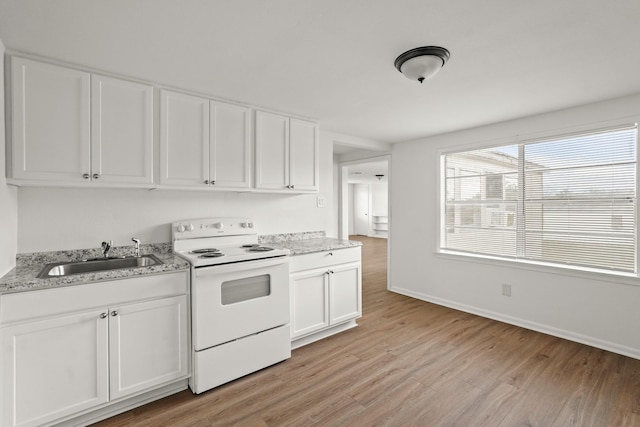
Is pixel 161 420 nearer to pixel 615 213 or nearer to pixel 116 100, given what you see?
pixel 116 100

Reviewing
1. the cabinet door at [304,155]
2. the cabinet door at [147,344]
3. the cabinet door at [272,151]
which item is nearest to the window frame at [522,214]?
the cabinet door at [304,155]

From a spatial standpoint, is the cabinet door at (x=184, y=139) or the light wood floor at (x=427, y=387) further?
the cabinet door at (x=184, y=139)

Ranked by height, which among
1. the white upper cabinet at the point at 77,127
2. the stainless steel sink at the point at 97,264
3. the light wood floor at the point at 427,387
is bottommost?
the light wood floor at the point at 427,387

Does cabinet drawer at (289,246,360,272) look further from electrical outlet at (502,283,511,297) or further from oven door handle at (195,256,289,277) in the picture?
electrical outlet at (502,283,511,297)

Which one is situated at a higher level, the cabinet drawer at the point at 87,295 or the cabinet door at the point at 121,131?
the cabinet door at the point at 121,131

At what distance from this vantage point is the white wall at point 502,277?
9.20 feet

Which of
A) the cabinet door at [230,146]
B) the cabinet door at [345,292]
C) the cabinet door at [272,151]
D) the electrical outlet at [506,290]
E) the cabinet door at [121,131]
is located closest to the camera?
the cabinet door at [121,131]

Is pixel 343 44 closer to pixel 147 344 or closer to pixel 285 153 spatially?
pixel 285 153

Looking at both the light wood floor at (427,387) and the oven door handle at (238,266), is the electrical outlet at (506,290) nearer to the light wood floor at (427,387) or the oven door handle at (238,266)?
the light wood floor at (427,387)

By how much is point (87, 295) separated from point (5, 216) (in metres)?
0.70

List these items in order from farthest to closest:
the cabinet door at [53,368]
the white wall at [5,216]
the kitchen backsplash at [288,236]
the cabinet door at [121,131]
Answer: the kitchen backsplash at [288,236], the cabinet door at [121,131], the white wall at [5,216], the cabinet door at [53,368]

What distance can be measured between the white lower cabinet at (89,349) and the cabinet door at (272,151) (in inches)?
48.1

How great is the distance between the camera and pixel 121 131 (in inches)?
88.0

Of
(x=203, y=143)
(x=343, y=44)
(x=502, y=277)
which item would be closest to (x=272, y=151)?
(x=203, y=143)
